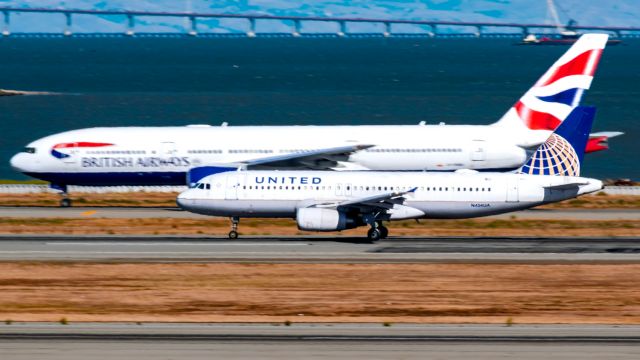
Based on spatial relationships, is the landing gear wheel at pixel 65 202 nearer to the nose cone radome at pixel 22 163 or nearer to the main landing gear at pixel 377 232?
the nose cone radome at pixel 22 163

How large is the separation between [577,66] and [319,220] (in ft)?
84.4

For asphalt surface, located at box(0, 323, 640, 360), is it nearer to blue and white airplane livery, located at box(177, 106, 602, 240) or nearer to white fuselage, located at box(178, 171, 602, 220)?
blue and white airplane livery, located at box(177, 106, 602, 240)

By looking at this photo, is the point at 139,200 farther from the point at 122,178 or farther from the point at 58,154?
the point at 58,154

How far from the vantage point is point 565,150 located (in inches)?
2208

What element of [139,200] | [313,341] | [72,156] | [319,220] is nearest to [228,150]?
Result: [139,200]

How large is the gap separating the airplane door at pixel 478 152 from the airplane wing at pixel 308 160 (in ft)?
20.0

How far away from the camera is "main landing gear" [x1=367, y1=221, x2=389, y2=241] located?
54156mm

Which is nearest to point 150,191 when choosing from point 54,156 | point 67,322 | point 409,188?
point 54,156

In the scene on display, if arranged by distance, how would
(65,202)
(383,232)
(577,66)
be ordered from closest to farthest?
(383,232)
(65,202)
(577,66)

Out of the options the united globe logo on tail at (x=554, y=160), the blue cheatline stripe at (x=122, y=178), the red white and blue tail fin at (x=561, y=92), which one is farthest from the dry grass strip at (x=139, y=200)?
the united globe logo on tail at (x=554, y=160)

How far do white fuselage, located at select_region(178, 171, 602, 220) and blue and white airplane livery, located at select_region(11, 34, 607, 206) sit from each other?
497 inches

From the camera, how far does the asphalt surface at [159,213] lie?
64.1 m

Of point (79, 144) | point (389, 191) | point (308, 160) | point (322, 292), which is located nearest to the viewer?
point (322, 292)

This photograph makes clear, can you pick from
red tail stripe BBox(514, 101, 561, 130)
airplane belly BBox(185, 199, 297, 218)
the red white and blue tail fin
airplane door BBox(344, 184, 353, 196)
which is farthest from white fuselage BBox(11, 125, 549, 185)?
airplane door BBox(344, 184, 353, 196)
